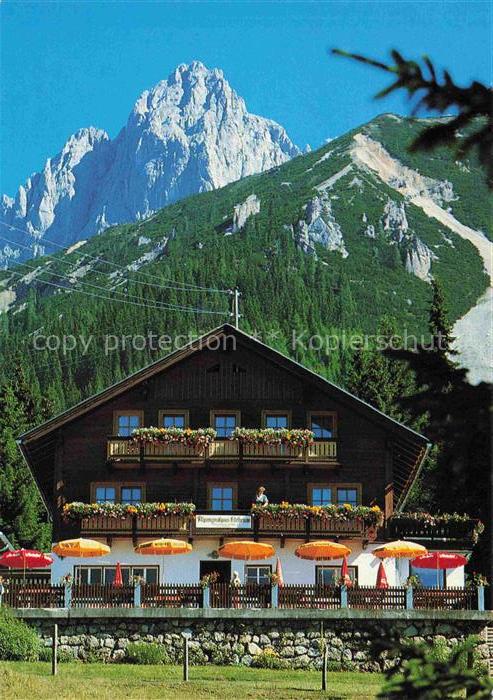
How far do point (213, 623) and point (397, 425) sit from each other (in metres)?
12.0

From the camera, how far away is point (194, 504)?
45250 millimetres

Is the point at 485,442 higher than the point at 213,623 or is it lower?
higher

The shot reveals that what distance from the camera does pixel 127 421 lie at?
4709cm

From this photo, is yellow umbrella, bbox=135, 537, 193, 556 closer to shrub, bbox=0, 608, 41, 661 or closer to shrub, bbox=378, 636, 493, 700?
shrub, bbox=0, 608, 41, 661

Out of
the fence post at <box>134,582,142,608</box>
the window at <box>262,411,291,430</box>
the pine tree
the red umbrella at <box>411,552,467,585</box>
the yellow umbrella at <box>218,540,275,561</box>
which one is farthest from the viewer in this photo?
the pine tree

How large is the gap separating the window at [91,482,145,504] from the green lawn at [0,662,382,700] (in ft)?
39.7

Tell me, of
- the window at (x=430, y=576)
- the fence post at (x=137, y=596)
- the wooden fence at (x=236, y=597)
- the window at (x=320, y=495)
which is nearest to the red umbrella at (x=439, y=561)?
the window at (x=430, y=576)

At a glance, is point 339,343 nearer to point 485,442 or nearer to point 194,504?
point 194,504

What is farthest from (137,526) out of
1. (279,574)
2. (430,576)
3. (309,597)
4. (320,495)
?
(430,576)

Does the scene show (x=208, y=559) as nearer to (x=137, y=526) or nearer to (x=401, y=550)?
(x=137, y=526)

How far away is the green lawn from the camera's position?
27.1m

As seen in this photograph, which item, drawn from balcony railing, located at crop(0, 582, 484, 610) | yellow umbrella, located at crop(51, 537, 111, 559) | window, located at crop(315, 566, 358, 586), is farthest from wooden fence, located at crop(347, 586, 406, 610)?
yellow umbrella, located at crop(51, 537, 111, 559)

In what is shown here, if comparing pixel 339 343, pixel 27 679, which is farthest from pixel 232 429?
pixel 339 343

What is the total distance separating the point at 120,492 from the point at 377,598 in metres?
12.1
